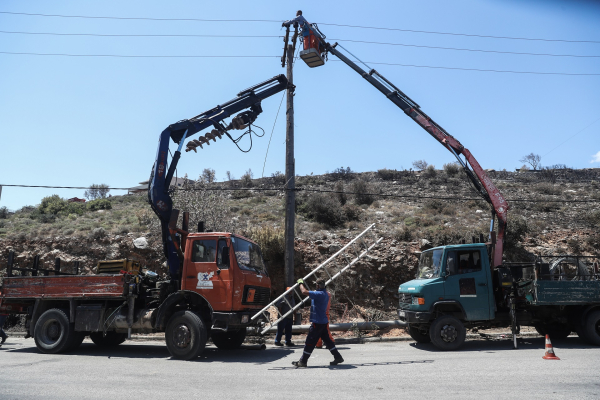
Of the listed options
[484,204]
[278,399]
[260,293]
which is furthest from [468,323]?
[484,204]

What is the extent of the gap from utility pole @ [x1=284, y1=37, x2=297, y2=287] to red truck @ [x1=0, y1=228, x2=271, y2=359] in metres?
2.35

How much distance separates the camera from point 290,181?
13234 millimetres

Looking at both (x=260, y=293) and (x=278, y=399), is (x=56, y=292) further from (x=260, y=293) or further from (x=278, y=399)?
(x=278, y=399)

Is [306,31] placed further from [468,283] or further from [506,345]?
[506,345]

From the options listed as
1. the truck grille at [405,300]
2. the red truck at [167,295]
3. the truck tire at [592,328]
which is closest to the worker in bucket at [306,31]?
the red truck at [167,295]

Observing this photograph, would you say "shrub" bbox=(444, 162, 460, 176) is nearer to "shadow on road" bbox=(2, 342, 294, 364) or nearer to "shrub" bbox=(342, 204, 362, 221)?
"shrub" bbox=(342, 204, 362, 221)

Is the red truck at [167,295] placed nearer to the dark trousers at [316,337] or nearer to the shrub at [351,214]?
the dark trousers at [316,337]

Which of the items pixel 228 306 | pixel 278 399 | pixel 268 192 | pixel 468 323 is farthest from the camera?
pixel 268 192

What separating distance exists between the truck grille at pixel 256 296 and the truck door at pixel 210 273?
0.47m

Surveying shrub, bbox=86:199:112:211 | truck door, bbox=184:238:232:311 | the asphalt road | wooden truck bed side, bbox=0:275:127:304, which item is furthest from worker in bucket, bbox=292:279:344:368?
shrub, bbox=86:199:112:211

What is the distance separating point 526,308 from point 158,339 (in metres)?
10.9

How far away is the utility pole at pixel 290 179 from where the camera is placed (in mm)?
12875

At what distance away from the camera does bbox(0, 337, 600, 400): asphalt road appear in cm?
587

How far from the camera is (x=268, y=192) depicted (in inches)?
1248
